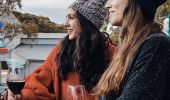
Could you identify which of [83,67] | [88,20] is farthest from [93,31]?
[83,67]

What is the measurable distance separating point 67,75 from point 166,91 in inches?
67.8

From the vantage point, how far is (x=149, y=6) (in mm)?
2029

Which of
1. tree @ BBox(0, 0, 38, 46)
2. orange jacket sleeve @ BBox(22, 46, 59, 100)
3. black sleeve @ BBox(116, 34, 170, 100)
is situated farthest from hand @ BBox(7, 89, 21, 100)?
tree @ BBox(0, 0, 38, 46)

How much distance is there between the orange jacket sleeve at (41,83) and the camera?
3492 millimetres

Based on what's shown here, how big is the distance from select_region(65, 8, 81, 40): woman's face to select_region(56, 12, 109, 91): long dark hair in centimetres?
3

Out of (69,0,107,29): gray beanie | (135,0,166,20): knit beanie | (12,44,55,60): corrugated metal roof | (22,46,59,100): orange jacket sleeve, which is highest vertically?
(135,0,166,20): knit beanie

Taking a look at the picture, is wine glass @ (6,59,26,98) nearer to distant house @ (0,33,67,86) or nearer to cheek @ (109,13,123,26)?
cheek @ (109,13,123,26)

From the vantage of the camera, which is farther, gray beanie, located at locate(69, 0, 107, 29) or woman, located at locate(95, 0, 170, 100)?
gray beanie, located at locate(69, 0, 107, 29)

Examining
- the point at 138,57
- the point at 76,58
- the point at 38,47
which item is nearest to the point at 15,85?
the point at 76,58

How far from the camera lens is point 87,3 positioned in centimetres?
386

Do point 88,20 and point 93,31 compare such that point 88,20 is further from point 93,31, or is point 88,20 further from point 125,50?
point 125,50

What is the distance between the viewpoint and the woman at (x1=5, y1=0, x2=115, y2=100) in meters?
3.52

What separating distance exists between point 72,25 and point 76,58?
0.24 m

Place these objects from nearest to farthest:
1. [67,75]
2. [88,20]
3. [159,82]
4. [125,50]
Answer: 1. [159,82]
2. [125,50]
3. [67,75]
4. [88,20]
